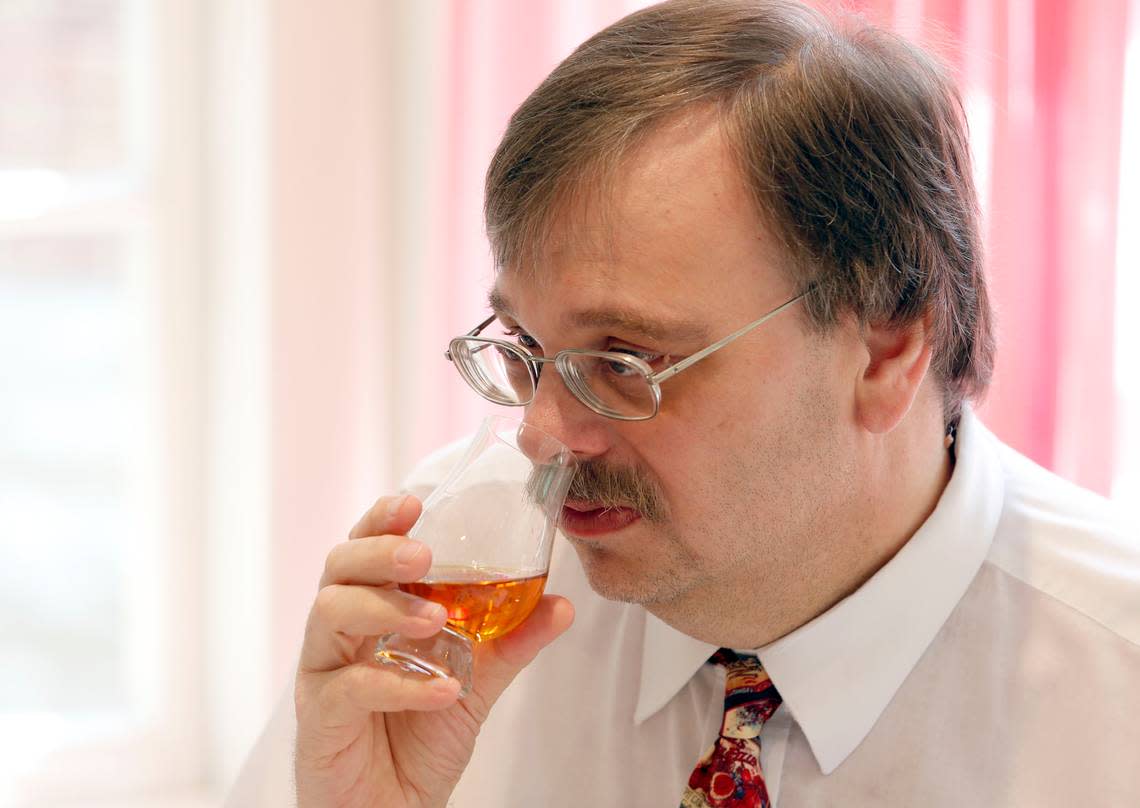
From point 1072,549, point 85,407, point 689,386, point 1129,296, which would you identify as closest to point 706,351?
point 689,386

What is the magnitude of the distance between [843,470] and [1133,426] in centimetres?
56

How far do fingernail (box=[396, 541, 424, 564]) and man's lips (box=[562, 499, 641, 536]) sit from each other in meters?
0.20

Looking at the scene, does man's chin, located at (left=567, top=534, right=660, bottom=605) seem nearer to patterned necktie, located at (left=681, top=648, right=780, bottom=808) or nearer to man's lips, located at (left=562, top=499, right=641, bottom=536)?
man's lips, located at (left=562, top=499, right=641, bottom=536)

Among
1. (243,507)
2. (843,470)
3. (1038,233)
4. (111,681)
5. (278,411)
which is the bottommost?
(111,681)

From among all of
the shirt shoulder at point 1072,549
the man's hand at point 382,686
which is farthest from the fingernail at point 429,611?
the shirt shoulder at point 1072,549

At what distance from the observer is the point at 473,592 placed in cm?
120

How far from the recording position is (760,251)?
1.30 m

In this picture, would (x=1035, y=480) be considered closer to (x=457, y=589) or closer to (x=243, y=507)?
(x=457, y=589)

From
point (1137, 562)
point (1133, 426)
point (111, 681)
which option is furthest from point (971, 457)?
point (111, 681)

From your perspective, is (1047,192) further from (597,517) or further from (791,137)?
(597,517)

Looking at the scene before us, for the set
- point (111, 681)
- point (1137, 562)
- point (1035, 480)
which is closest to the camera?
point (1137, 562)

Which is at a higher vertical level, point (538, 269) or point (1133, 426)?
point (538, 269)

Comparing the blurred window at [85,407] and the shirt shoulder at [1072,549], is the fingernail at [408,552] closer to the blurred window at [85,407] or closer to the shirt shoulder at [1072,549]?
the shirt shoulder at [1072,549]

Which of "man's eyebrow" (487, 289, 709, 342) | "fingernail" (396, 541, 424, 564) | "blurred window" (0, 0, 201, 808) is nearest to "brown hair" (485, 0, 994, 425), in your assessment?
"man's eyebrow" (487, 289, 709, 342)
